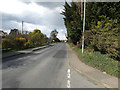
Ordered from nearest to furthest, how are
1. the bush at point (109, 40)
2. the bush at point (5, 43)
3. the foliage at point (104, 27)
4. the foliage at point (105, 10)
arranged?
the bush at point (109, 40), the foliage at point (104, 27), the foliage at point (105, 10), the bush at point (5, 43)

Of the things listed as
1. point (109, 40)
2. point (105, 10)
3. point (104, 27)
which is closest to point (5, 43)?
point (104, 27)

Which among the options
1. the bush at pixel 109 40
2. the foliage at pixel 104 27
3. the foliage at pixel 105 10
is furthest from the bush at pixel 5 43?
the bush at pixel 109 40

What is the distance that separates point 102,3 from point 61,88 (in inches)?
343

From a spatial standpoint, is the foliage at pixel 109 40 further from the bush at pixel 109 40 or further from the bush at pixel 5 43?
the bush at pixel 5 43

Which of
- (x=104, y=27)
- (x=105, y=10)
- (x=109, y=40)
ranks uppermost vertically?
(x=105, y=10)

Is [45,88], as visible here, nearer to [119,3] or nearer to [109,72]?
[109,72]

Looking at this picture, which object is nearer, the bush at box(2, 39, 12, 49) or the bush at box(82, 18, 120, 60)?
the bush at box(82, 18, 120, 60)

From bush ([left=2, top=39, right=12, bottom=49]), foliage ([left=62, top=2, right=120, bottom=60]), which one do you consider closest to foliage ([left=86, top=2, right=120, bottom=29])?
foliage ([left=62, top=2, right=120, bottom=60])

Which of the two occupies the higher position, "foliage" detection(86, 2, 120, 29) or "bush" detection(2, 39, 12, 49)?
"foliage" detection(86, 2, 120, 29)

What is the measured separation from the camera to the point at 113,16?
771 cm

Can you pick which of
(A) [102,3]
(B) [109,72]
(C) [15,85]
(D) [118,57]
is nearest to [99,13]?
(A) [102,3]

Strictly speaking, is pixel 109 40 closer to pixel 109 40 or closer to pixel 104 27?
pixel 109 40

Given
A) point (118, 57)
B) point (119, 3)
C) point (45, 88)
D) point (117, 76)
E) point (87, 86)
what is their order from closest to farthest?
point (45, 88) → point (87, 86) → point (117, 76) → point (118, 57) → point (119, 3)

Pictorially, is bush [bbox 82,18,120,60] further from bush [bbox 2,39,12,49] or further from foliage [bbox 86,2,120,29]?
bush [bbox 2,39,12,49]
